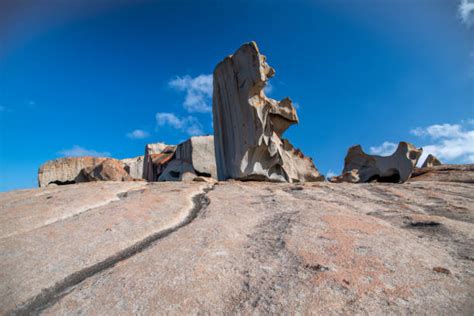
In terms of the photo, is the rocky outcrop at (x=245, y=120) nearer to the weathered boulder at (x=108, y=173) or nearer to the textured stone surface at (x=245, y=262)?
the textured stone surface at (x=245, y=262)

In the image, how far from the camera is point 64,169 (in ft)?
96.5

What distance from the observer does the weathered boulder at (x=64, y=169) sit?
28.8m

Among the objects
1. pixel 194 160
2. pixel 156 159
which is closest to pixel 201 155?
pixel 194 160

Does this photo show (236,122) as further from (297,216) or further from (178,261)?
(178,261)

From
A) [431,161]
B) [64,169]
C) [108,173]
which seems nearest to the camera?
[108,173]

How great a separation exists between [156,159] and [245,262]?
34.9m

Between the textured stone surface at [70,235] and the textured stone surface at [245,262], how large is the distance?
0.02 metres

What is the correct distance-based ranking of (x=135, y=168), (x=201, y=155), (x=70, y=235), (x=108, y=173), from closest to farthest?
1. (x=70, y=235)
2. (x=108, y=173)
3. (x=201, y=155)
4. (x=135, y=168)

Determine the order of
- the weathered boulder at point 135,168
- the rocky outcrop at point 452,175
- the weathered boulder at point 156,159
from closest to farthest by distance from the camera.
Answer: the rocky outcrop at point 452,175 < the weathered boulder at point 156,159 < the weathered boulder at point 135,168

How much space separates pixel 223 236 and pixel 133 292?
146 centimetres

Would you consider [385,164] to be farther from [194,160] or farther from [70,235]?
[70,235]

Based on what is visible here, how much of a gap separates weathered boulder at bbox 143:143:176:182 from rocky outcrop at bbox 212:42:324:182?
2037 centimetres

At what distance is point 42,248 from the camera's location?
12.4 feet

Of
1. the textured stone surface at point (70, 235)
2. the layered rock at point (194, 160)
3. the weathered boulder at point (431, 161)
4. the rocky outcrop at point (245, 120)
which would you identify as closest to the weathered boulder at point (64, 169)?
the layered rock at point (194, 160)
